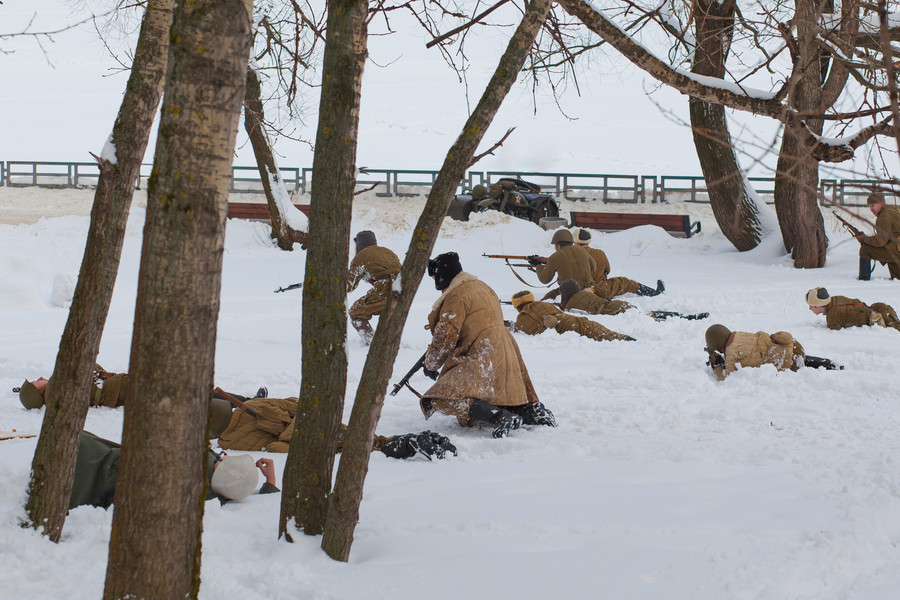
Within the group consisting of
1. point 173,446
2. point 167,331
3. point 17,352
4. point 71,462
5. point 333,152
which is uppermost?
point 333,152

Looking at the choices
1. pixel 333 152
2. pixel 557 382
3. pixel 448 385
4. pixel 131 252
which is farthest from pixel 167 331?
pixel 131 252

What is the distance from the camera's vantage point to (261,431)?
5.10 metres

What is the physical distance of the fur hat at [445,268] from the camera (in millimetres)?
5422

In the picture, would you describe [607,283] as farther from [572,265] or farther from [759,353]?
[759,353]

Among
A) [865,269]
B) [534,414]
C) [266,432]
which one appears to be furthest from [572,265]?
[266,432]

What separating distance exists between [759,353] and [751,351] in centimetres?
7

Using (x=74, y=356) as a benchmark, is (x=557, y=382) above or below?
below

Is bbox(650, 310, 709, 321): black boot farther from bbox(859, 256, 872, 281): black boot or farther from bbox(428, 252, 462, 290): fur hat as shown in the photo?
bbox(428, 252, 462, 290): fur hat

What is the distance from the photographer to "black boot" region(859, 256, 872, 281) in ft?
41.9

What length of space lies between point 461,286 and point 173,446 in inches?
135

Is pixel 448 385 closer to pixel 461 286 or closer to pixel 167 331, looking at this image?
pixel 461 286

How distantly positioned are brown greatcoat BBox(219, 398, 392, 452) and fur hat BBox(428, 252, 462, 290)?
107 centimetres

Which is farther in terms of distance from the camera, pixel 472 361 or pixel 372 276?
pixel 372 276

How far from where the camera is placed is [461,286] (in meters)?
5.46
